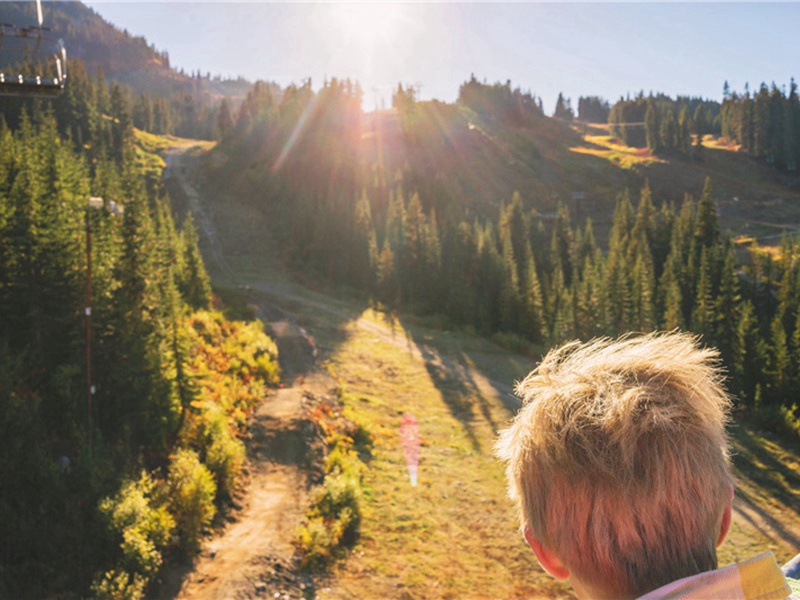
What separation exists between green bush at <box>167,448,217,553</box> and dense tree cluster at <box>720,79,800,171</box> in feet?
550

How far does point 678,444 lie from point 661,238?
87.4 metres

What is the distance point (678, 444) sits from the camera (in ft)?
6.42

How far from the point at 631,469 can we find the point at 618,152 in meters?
183

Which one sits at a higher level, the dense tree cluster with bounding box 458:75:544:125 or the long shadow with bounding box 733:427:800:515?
the dense tree cluster with bounding box 458:75:544:125

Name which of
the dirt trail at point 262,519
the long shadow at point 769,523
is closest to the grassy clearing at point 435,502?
the dirt trail at point 262,519

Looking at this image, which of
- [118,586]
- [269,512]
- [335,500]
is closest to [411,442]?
[335,500]

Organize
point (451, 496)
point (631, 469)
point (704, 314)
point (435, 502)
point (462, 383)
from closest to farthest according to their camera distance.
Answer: point (631, 469) → point (435, 502) → point (451, 496) → point (462, 383) → point (704, 314)

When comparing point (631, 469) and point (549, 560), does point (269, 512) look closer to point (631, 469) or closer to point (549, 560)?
point (549, 560)

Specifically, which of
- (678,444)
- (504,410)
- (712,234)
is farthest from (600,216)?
(678,444)

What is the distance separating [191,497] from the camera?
17281mm

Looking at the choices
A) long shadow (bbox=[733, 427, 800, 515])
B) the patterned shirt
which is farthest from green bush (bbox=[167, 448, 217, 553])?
long shadow (bbox=[733, 427, 800, 515])

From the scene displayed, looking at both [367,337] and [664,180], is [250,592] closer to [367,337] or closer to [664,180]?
[367,337]

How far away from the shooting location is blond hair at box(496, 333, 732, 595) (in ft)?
6.29

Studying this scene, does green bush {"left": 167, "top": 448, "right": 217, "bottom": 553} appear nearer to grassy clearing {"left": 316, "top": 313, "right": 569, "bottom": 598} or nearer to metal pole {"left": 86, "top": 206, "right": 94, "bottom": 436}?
metal pole {"left": 86, "top": 206, "right": 94, "bottom": 436}
